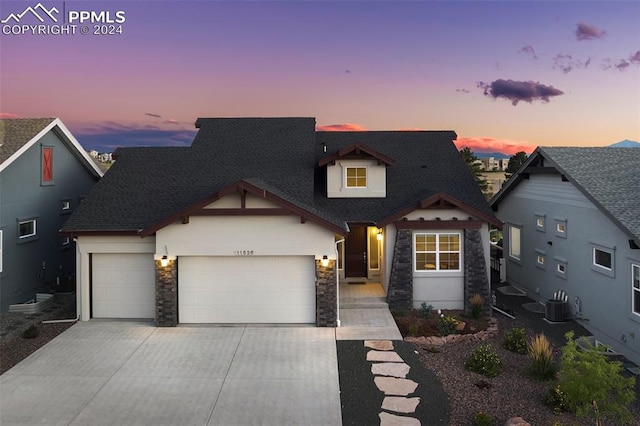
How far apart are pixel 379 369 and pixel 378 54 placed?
16917 millimetres

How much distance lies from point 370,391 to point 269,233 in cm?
608

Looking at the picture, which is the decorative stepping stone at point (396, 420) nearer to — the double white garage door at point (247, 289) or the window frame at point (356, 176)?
the double white garage door at point (247, 289)

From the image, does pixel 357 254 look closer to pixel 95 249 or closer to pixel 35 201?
pixel 95 249

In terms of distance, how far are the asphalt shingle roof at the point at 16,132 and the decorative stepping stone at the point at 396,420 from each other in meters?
15.5

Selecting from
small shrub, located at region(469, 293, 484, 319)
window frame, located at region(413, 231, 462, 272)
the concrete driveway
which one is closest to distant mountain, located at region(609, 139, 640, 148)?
window frame, located at region(413, 231, 462, 272)

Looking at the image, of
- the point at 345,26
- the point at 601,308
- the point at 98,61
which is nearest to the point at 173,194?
the point at 98,61

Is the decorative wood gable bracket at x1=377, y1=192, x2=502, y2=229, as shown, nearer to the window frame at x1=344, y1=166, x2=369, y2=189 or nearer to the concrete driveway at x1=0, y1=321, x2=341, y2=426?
the window frame at x1=344, y1=166, x2=369, y2=189

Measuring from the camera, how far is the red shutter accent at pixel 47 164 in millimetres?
18150

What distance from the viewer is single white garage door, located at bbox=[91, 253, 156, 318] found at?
14.5 metres

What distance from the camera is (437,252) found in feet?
50.8

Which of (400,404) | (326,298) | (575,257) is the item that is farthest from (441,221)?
(400,404)

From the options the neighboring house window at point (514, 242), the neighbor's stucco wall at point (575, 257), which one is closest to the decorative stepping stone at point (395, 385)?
the neighbor's stucco wall at point (575, 257)

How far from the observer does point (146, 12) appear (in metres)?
19.1

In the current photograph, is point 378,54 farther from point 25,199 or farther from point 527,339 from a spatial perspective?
point 25,199
